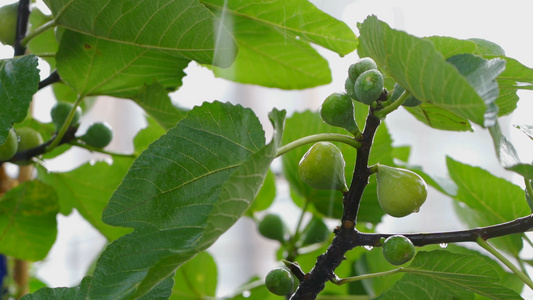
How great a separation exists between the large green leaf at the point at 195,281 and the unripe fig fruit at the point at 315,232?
5.9 inches

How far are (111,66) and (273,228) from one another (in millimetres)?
339

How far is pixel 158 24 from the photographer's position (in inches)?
19.1

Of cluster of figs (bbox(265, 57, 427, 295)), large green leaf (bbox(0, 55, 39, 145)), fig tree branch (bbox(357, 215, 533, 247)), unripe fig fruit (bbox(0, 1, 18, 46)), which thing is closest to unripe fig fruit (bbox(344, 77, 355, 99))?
cluster of figs (bbox(265, 57, 427, 295))

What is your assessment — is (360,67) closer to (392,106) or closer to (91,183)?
(392,106)

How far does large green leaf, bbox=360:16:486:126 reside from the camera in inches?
12.4

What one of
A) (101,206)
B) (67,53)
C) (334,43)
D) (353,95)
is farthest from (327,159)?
(101,206)

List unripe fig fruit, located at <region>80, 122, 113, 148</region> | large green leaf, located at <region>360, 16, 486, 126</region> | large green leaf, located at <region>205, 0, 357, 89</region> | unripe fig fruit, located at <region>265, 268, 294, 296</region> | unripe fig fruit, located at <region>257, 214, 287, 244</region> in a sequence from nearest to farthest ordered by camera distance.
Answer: large green leaf, located at <region>360, 16, 486, 126</region>
unripe fig fruit, located at <region>265, 268, 294, 296</region>
large green leaf, located at <region>205, 0, 357, 89</region>
unripe fig fruit, located at <region>80, 122, 113, 148</region>
unripe fig fruit, located at <region>257, 214, 287, 244</region>

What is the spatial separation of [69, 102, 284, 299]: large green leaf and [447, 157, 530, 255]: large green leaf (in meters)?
0.33

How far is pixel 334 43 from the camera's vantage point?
1.77 ft

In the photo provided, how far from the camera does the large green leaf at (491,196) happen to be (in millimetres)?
608

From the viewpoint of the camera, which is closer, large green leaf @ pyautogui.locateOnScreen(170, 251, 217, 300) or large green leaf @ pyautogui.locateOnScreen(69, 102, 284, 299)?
large green leaf @ pyautogui.locateOnScreen(69, 102, 284, 299)

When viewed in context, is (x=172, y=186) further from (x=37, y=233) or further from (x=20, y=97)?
(x=37, y=233)

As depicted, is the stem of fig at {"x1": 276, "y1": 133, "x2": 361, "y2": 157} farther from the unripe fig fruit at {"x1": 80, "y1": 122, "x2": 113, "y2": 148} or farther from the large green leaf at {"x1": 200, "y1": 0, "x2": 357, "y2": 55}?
the unripe fig fruit at {"x1": 80, "y1": 122, "x2": 113, "y2": 148}

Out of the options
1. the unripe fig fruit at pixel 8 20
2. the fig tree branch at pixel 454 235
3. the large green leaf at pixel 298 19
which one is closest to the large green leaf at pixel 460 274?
the fig tree branch at pixel 454 235
